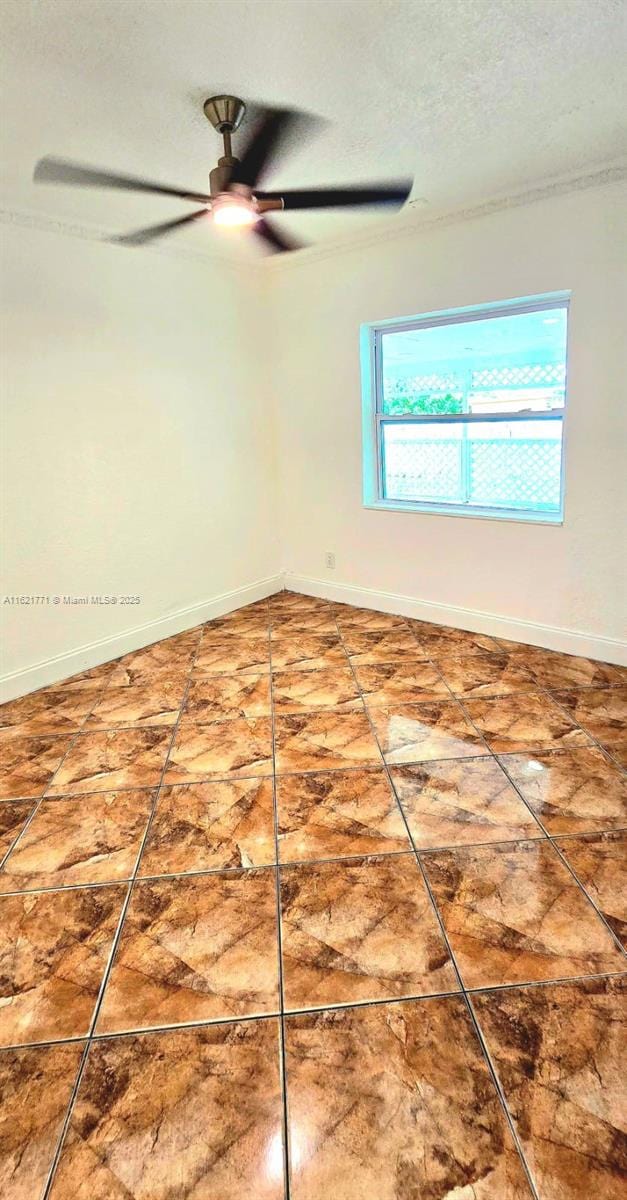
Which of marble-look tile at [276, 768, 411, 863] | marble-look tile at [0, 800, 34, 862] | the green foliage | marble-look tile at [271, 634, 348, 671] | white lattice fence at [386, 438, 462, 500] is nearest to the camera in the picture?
marble-look tile at [276, 768, 411, 863]

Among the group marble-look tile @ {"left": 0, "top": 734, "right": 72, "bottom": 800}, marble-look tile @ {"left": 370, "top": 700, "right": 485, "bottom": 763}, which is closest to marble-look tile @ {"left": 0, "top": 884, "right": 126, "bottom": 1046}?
marble-look tile @ {"left": 0, "top": 734, "right": 72, "bottom": 800}

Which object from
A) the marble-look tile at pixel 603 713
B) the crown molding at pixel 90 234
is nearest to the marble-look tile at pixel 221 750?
the marble-look tile at pixel 603 713

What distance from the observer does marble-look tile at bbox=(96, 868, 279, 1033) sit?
1.51 meters

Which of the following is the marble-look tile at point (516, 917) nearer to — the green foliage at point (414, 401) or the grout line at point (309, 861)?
the grout line at point (309, 861)

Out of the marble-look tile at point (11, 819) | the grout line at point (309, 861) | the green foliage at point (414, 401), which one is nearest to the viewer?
the grout line at point (309, 861)

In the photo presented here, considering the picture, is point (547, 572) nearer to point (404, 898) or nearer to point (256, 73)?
point (404, 898)

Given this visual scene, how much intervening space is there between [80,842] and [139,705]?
1029mm

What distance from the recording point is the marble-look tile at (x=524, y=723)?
8.48ft

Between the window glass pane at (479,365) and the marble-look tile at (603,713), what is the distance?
1559 millimetres

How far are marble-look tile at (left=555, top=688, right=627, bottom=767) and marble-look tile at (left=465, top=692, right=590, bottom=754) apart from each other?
60 millimetres

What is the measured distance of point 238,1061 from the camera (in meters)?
1.39

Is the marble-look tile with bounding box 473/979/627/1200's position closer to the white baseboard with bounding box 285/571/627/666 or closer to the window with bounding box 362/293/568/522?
the white baseboard with bounding box 285/571/627/666

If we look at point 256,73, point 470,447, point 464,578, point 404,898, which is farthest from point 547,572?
point 256,73

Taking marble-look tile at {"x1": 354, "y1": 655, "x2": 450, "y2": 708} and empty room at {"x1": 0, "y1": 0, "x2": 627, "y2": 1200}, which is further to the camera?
marble-look tile at {"x1": 354, "y1": 655, "x2": 450, "y2": 708}
